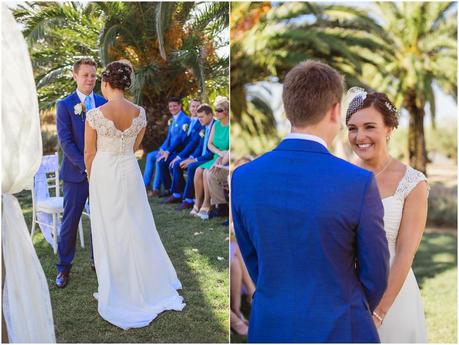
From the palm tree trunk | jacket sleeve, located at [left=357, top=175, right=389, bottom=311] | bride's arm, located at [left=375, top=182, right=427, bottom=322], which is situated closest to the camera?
jacket sleeve, located at [left=357, top=175, right=389, bottom=311]

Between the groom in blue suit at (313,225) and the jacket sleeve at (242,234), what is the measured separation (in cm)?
1

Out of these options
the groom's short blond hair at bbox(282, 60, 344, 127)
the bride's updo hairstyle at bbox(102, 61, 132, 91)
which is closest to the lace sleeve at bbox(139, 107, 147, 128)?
the bride's updo hairstyle at bbox(102, 61, 132, 91)

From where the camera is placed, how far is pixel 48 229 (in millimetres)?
3637

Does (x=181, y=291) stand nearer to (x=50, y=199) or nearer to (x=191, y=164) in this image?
(x=191, y=164)

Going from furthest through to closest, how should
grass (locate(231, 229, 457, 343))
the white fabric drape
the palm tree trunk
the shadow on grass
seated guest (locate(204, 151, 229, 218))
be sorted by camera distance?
1. the palm tree trunk
2. the shadow on grass
3. grass (locate(231, 229, 457, 343))
4. seated guest (locate(204, 151, 229, 218))
5. the white fabric drape

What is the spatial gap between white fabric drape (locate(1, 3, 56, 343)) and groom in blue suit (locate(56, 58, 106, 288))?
0.29 meters

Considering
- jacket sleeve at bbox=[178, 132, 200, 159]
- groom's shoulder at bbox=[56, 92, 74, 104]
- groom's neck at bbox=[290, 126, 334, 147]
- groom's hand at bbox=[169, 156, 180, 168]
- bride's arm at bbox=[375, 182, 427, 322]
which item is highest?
groom's shoulder at bbox=[56, 92, 74, 104]

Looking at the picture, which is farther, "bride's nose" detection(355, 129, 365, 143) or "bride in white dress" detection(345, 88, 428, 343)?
"bride's nose" detection(355, 129, 365, 143)

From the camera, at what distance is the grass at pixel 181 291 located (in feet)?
11.9

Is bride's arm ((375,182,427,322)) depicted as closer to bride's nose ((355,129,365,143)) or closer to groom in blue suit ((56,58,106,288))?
bride's nose ((355,129,365,143))

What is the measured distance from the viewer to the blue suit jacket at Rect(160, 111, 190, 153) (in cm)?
386

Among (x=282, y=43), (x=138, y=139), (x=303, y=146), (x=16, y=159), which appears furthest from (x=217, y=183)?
(x=282, y=43)

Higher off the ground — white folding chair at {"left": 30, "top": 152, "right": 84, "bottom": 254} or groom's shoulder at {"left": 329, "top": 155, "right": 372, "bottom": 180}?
groom's shoulder at {"left": 329, "top": 155, "right": 372, "bottom": 180}

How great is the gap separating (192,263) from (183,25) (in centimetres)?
151
